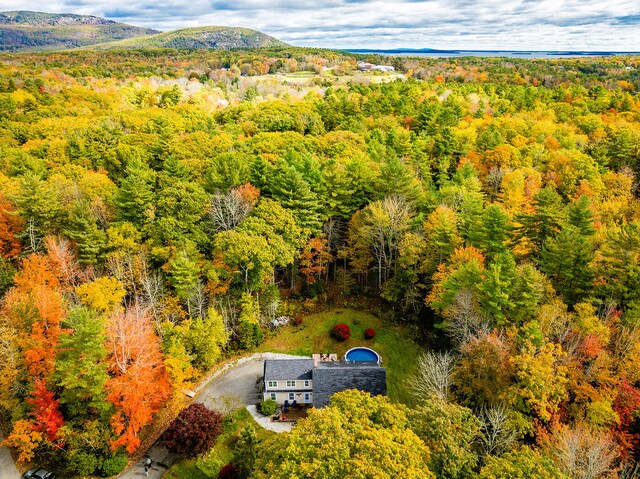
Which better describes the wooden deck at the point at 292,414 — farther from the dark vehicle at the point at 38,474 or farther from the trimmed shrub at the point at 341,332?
the dark vehicle at the point at 38,474

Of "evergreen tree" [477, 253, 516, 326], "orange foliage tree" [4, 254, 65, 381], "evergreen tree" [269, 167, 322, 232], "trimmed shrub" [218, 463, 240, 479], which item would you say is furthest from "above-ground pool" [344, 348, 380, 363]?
"orange foliage tree" [4, 254, 65, 381]

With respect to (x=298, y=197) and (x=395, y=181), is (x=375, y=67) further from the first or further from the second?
(x=298, y=197)

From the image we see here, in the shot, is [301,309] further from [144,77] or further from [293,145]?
[144,77]

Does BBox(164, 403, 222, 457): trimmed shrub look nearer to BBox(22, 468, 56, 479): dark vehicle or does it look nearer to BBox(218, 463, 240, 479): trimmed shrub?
BBox(218, 463, 240, 479): trimmed shrub

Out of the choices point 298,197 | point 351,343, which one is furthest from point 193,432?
point 298,197

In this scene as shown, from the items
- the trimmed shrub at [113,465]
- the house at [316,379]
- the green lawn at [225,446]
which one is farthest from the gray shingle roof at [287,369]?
the trimmed shrub at [113,465]
